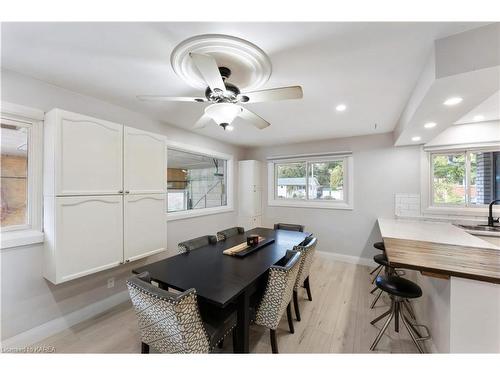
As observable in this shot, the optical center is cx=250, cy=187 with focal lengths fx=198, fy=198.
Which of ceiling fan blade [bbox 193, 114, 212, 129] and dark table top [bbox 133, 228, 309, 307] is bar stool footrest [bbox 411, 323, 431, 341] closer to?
Answer: dark table top [bbox 133, 228, 309, 307]

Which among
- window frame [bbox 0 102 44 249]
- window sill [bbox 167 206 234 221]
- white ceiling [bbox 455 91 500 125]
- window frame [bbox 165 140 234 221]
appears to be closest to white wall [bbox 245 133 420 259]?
white ceiling [bbox 455 91 500 125]

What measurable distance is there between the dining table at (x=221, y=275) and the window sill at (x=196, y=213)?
1112mm

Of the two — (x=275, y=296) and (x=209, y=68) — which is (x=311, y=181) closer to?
(x=275, y=296)

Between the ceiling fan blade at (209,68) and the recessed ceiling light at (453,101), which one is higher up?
the recessed ceiling light at (453,101)

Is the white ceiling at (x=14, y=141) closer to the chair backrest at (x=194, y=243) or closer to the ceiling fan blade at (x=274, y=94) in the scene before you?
the chair backrest at (x=194, y=243)

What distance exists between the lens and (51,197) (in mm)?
1713

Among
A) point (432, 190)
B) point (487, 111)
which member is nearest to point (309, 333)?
point (432, 190)

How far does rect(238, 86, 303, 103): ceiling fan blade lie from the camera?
4.32 feet

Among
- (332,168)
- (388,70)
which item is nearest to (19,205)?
(388,70)

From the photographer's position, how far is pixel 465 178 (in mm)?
3023

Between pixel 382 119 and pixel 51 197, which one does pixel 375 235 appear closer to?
pixel 382 119

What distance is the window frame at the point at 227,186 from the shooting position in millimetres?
3084

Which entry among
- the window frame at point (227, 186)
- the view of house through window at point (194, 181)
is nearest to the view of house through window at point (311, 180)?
the window frame at point (227, 186)

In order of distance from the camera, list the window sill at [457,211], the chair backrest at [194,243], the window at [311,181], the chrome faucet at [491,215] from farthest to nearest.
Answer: the window at [311,181] → the window sill at [457,211] → the chrome faucet at [491,215] → the chair backrest at [194,243]
